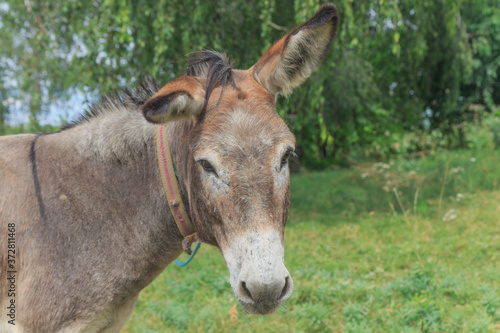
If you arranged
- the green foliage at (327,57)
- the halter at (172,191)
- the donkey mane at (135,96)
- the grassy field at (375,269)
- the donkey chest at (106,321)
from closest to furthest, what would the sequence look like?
the donkey chest at (106,321), the halter at (172,191), the donkey mane at (135,96), the grassy field at (375,269), the green foliage at (327,57)

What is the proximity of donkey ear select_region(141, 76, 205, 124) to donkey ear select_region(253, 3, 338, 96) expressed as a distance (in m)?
0.37

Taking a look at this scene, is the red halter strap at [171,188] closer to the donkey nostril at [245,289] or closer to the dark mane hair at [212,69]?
the dark mane hair at [212,69]

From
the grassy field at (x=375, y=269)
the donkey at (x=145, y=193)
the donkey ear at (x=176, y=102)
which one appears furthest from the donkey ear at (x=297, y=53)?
the grassy field at (x=375, y=269)

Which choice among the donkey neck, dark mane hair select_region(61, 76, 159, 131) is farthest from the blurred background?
the donkey neck

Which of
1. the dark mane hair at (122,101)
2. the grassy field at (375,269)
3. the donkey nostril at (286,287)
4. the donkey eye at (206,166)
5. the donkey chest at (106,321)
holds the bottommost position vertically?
the grassy field at (375,269)

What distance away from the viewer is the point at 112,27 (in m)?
5.77

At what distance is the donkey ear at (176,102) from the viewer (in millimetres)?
1718

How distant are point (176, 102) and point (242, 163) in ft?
1.28

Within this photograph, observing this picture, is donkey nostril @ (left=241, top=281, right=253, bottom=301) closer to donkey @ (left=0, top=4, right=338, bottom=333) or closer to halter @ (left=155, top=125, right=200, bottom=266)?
donkey @ (left=0, top=4, right=338, bottom=333)

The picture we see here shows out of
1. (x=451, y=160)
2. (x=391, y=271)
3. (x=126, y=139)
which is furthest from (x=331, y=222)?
(x=126, y=139)

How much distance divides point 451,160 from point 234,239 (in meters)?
8.72

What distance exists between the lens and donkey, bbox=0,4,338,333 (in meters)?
1.75

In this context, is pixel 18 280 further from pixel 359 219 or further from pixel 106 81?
pixel 359 219

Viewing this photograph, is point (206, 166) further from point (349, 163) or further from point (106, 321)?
point (349, 163)
